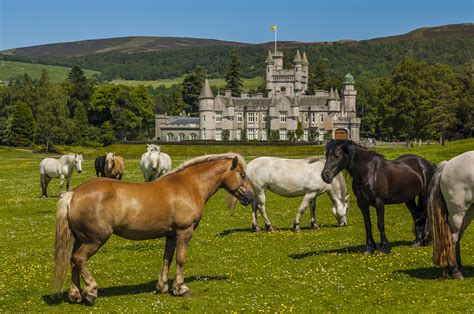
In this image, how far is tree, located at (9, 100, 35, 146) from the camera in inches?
4466

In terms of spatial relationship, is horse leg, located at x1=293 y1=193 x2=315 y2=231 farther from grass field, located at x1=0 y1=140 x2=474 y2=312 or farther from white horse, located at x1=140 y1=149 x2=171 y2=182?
white horse, located at x1=140 y1=149 x2=171 y2=182

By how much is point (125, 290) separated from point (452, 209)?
23.2ft

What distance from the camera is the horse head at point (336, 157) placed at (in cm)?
1532

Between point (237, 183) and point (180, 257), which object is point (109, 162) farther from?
point (180, 257)

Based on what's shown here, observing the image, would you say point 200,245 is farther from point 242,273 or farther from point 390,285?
point 390,285

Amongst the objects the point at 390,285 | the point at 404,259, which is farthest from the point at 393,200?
the point at 390,285

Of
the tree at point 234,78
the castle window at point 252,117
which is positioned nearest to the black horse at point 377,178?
the castle window at point 252,117

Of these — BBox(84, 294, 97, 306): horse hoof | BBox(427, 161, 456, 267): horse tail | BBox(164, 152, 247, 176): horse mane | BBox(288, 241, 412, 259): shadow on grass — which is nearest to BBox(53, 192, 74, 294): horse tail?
BBox(84, 294, 97, 306): horse hoof

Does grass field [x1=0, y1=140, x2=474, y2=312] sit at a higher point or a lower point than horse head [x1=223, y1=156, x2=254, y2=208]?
lower

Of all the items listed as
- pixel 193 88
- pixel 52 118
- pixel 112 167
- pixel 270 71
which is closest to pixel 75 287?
pixel 112 167

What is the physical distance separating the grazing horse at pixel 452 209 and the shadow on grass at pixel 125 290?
4710 mm

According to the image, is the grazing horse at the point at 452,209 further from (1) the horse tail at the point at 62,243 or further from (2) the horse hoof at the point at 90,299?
(1) the horse tail at the point at 62,243

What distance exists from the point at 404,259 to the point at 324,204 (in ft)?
44.7

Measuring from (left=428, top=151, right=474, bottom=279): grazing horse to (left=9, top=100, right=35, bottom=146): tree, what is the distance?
11022cm
